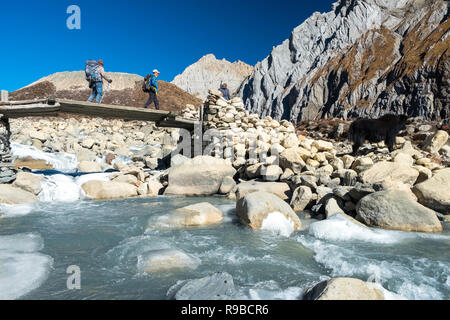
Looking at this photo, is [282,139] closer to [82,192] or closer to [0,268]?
[82,192]

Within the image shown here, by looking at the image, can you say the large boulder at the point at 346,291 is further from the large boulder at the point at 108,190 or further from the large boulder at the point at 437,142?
the large boulder at the point at 437,142

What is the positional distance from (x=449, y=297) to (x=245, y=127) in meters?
9.25

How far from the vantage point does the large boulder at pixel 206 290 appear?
2.70m

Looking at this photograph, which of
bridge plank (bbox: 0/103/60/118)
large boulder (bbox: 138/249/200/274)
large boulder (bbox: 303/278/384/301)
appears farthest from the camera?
bridge plank (bbox: 0/103/60/118)

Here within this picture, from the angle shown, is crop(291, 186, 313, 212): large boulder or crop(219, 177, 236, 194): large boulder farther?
crop(219, 177, 236, 194): large boulder

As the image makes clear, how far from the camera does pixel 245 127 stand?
11.6 meters

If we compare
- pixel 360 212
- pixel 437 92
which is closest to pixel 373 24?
pixel 437 92

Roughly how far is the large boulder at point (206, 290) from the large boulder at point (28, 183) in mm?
7277

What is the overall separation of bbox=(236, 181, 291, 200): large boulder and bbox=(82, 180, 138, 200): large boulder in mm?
3496

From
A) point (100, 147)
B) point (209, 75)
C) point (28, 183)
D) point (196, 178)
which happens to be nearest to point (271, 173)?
point (196, 178)

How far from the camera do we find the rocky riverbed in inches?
203

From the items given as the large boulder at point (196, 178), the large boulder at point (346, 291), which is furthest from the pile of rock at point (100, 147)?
the large boulder at point (346, 291)

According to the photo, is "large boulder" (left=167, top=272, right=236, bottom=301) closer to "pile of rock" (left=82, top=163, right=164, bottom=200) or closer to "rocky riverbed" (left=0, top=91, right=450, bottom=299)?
"rocky riverbed" (left=0, top=91, right=450, bottom=299)

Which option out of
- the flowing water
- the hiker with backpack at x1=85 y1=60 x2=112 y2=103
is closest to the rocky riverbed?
the flowing water
